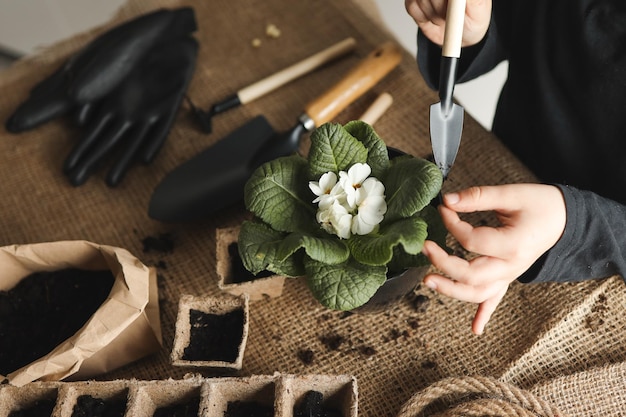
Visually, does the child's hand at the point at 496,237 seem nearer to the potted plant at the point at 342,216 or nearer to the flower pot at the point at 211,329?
the potted plant at the point at 342,216

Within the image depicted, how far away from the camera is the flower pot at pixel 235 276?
737mm

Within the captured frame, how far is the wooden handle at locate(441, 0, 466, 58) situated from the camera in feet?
2.14

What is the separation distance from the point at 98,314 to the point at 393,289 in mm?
343

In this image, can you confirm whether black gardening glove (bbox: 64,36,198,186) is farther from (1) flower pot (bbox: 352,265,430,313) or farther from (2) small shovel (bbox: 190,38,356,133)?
(1) flower pot (bbox: 352,265,430,313)

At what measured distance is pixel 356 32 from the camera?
1083 millimetres

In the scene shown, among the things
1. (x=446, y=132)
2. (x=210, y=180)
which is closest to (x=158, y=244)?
(x=210, y=180)

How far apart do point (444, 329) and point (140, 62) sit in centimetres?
70

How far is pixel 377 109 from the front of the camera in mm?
958

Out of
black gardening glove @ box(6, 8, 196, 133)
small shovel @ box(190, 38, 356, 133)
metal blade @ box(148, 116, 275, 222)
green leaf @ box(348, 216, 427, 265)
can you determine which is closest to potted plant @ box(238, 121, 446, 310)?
green leaf @ box(348, 216, 427, 265)

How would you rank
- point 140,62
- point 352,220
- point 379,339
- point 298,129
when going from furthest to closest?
1. point 140,62
2. point 298,129
3. point 379,339
4. point 352,220

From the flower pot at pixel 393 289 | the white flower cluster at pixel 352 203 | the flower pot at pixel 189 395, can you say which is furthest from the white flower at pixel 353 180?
the flower pot at pixel 189 395

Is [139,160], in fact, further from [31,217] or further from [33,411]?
[33,411]

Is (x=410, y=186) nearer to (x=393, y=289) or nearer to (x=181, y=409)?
(x=393, y=289)

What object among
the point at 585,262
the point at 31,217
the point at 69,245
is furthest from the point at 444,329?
the point at 31,217
